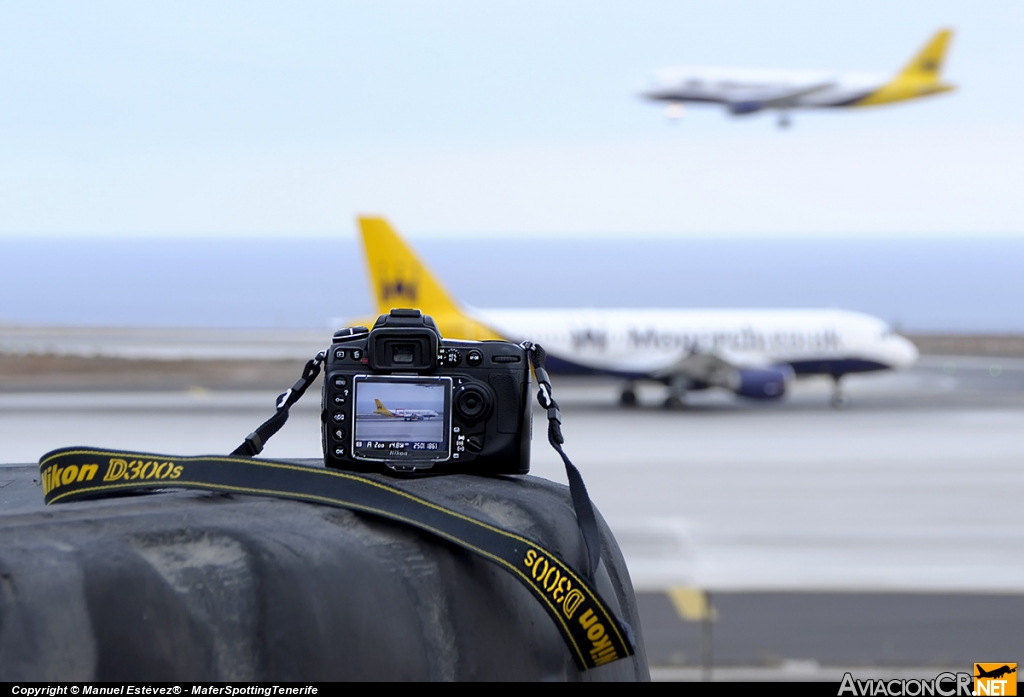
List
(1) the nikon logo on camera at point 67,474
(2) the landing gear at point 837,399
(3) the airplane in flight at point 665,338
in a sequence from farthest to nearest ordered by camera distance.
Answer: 1. (2) the landing gear at point 837,399
2. (3) the airplane in flight at point 665,338
3. (1) the nikon logo on camera at point 67,474

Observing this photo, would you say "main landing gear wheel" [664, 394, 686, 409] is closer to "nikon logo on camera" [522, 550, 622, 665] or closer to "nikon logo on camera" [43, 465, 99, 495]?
"nikon logo on camera" [43, 465, 99, 495]

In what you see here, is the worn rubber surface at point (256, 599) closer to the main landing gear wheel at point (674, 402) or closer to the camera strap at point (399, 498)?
the camera strap at point (399, 498)

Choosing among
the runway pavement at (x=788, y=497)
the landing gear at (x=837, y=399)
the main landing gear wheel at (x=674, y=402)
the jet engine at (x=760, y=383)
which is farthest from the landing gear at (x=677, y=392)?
the landing gear at (x=837, y=399)

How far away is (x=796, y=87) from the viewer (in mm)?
67188

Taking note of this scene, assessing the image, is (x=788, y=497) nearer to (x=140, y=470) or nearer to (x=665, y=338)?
(x=665, y=338)

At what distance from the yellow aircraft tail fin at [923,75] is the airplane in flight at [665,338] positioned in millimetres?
36833

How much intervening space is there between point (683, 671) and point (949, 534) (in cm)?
979

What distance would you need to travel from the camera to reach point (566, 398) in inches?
1591

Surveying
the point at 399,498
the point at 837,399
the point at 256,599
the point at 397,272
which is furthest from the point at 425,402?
the point at 837,399

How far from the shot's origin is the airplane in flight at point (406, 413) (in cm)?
237

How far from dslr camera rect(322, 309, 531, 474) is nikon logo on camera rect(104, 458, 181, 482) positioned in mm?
410

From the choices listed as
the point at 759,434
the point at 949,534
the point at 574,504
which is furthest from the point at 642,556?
the point at 759,434

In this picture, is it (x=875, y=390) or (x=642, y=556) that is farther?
(x=875, y=390)

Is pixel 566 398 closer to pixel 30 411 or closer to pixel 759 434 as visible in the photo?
pixel 759 434
